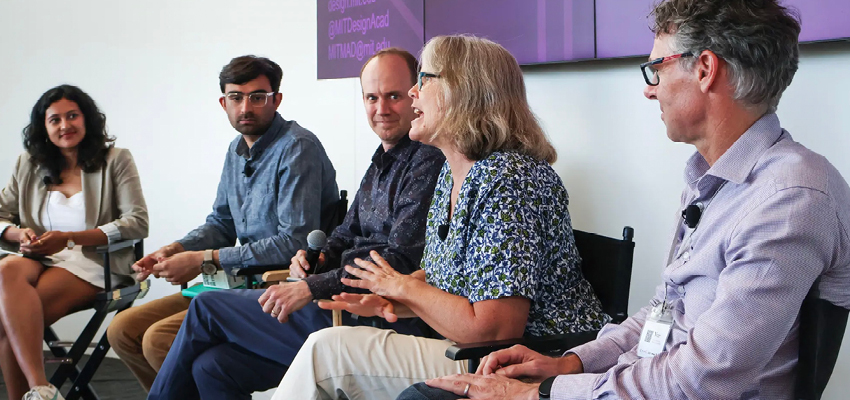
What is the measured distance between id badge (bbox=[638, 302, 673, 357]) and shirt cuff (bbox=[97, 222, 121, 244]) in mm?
2609

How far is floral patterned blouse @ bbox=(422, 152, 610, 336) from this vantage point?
1799 mm

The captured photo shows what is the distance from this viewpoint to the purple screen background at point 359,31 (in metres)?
3.35

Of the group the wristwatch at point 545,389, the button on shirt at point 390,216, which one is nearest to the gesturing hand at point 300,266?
the button on shirt at point 390,216

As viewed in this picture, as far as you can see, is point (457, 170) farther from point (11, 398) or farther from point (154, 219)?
point (154, 219)

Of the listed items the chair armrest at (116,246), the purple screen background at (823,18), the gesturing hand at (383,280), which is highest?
the purple screen background at (823,18)

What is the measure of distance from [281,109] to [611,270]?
247 centimetres

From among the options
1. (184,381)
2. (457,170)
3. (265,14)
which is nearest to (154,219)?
(265,14)

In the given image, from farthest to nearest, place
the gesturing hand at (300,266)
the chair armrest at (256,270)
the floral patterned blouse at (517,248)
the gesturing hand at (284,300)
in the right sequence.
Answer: the chair armrest at (256,270), the gesturing hand at (300,266), the gesturing hand at (284,300), the floral patterned blouse at (517,248)

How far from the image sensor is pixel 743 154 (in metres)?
1.41

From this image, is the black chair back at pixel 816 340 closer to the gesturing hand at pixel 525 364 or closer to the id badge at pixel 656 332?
the id badge at pixel 656 332

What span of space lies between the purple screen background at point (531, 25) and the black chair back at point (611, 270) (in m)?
0.77

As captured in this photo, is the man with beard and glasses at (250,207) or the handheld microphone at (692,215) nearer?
the handheld microphone at (692,215)

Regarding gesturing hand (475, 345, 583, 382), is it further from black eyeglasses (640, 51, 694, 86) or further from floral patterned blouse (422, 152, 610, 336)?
black eyeglasses (640, 51, 694, 86)

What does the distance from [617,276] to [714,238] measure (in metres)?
0.68
